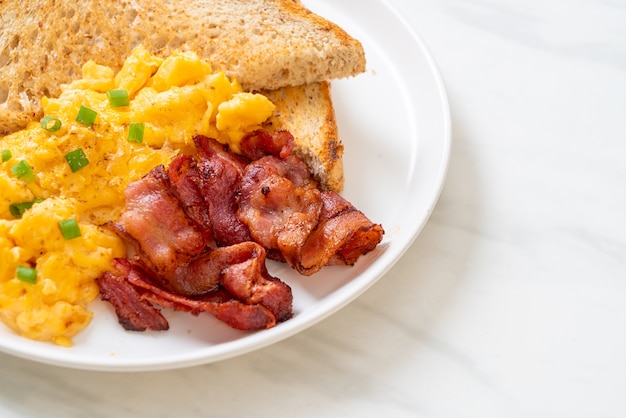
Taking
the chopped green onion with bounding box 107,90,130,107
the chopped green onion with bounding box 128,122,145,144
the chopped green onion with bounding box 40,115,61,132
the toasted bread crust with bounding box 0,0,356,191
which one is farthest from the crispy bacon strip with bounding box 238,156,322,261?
the chopped green onion with bounding box 40,115,61,132

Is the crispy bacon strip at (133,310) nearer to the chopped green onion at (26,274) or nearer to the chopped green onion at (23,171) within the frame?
the chopped green onion at (26,274)

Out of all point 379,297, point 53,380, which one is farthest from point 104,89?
point 379,297

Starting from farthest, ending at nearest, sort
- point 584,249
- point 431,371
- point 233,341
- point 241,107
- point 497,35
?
1. point 497,35
2. point 584,249
3. point 241,107
4. point 431,371
5. point 233,341

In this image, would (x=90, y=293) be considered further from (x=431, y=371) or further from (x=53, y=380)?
(x=431, y=371)

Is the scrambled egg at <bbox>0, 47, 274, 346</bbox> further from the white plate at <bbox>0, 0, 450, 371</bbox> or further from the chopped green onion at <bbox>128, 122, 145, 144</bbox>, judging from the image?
the white plate at <bbox>0, 0, 450, 371</bbox>

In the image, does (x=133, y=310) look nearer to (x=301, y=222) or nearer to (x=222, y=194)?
(x=222, y=194)
